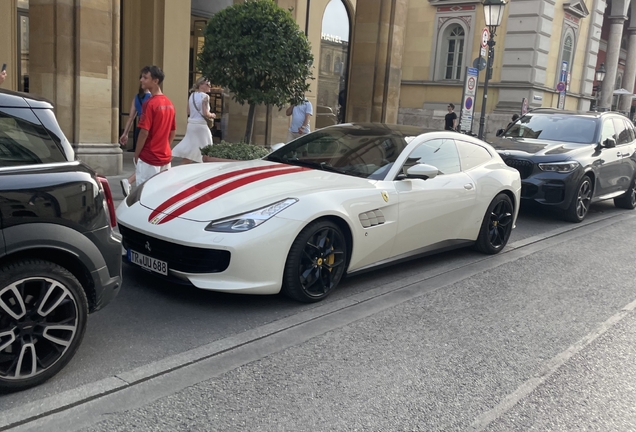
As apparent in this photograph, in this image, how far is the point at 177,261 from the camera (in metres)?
4.70

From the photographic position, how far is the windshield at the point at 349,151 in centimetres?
600

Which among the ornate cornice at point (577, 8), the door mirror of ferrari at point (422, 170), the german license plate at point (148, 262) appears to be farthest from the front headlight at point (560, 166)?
the ornate cornice at point (577, 8)

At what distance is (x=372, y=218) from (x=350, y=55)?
1527 centimetres

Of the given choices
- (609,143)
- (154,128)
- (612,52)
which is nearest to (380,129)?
(154,128)

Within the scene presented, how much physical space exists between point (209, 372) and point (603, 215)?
9.69 m

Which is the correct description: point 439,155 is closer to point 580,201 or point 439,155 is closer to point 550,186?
point 550,186

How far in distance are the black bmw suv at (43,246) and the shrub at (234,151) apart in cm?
567

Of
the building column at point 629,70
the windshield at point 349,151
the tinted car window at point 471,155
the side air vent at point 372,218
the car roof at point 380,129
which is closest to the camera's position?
the side air vent at point 372,218

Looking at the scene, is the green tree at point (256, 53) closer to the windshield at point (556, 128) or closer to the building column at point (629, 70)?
the windshield at point (556, 128)

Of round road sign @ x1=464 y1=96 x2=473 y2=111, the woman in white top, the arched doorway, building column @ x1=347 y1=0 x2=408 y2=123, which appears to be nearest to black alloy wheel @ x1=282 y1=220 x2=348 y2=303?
the woman in white top

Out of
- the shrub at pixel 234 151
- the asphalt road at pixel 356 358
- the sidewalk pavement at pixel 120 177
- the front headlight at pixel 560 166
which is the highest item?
the front headlight at pixel 560 166

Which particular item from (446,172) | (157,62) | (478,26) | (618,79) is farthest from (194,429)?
(618,79)

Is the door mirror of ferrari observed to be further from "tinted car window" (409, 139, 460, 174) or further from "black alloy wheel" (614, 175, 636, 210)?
"black alloy wheel" (614, 175, 636, 210)

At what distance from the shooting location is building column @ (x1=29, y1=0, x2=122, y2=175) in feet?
33.0
